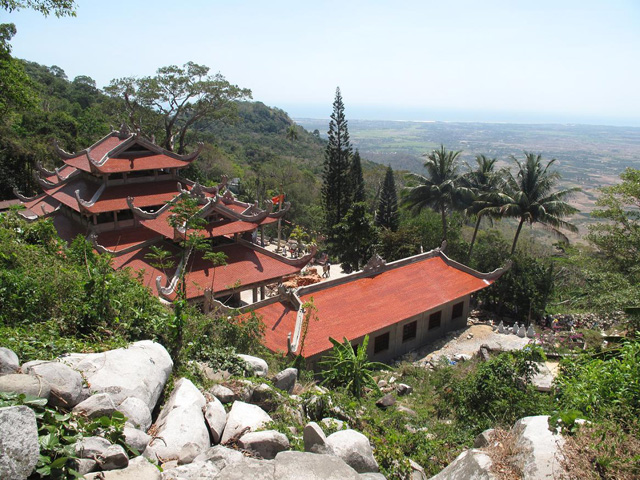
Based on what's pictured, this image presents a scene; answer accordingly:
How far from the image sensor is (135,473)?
14.2 ft

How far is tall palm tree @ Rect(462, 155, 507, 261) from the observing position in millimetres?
26859

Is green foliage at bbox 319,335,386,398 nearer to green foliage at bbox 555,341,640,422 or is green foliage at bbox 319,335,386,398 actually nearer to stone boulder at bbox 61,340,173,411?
green foliage at bbox 555,341,640,422

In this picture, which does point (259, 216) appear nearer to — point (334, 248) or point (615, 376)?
point (334, 248)

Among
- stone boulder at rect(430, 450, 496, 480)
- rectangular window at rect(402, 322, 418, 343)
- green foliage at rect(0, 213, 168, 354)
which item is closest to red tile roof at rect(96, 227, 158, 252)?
green foliage at rect(0, 213, 168, 354)

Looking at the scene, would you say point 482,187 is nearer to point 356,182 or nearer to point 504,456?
point 356,182

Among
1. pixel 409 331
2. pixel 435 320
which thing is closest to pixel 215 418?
pixel 409 331

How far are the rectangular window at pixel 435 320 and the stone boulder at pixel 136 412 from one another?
13.8 metres

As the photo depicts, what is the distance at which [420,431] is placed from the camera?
865 cm

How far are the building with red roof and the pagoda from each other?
→ 190 centimetres

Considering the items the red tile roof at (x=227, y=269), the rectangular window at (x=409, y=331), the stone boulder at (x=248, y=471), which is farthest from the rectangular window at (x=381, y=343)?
the stone boulder at (x=248, y=471)

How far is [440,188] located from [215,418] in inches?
988

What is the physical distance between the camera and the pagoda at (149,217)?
16125 millimetres

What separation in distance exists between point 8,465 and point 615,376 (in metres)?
6.83

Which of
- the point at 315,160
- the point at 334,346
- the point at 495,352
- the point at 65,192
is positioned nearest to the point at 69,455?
the point at 334,346
